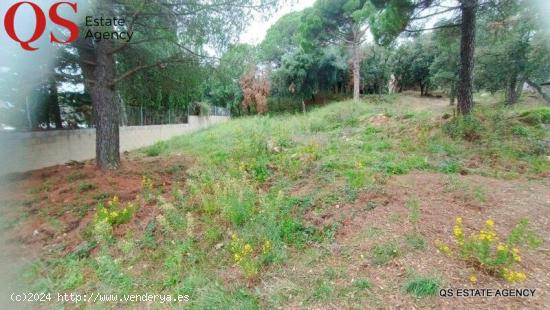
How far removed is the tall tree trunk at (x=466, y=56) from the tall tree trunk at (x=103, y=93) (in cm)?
614

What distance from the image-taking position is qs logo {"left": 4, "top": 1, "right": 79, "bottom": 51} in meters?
3.53

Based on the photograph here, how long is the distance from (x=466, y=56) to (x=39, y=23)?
6966mm

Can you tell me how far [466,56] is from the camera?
15.5 ft

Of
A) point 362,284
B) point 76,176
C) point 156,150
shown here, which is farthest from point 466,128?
point 156,150

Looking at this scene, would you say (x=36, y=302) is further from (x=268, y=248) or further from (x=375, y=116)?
(x=375, y=116)

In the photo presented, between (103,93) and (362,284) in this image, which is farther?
(103,93)

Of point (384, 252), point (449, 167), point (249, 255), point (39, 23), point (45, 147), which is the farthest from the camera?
point (45, 147)

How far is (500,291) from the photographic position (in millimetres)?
1554

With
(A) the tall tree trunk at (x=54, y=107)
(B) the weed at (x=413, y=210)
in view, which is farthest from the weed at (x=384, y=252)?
(A) the tall tree trunk at (x=54, y=107)

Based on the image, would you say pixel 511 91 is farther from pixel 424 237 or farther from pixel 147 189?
pixel 147 189

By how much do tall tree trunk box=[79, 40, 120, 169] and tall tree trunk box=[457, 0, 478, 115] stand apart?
6.14 metres

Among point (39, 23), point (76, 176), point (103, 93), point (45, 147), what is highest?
point (39, 23)

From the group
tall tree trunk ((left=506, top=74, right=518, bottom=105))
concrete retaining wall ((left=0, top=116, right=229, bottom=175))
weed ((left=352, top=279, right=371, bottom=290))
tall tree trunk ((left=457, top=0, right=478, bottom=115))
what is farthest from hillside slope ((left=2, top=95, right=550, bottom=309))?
tall tree trunk ((left=506, top=74, right=518, bottom=105))

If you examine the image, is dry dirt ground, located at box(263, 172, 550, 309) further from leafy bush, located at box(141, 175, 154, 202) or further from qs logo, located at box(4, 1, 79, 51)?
qs logo, located at box(4, 1, 79, 51)
